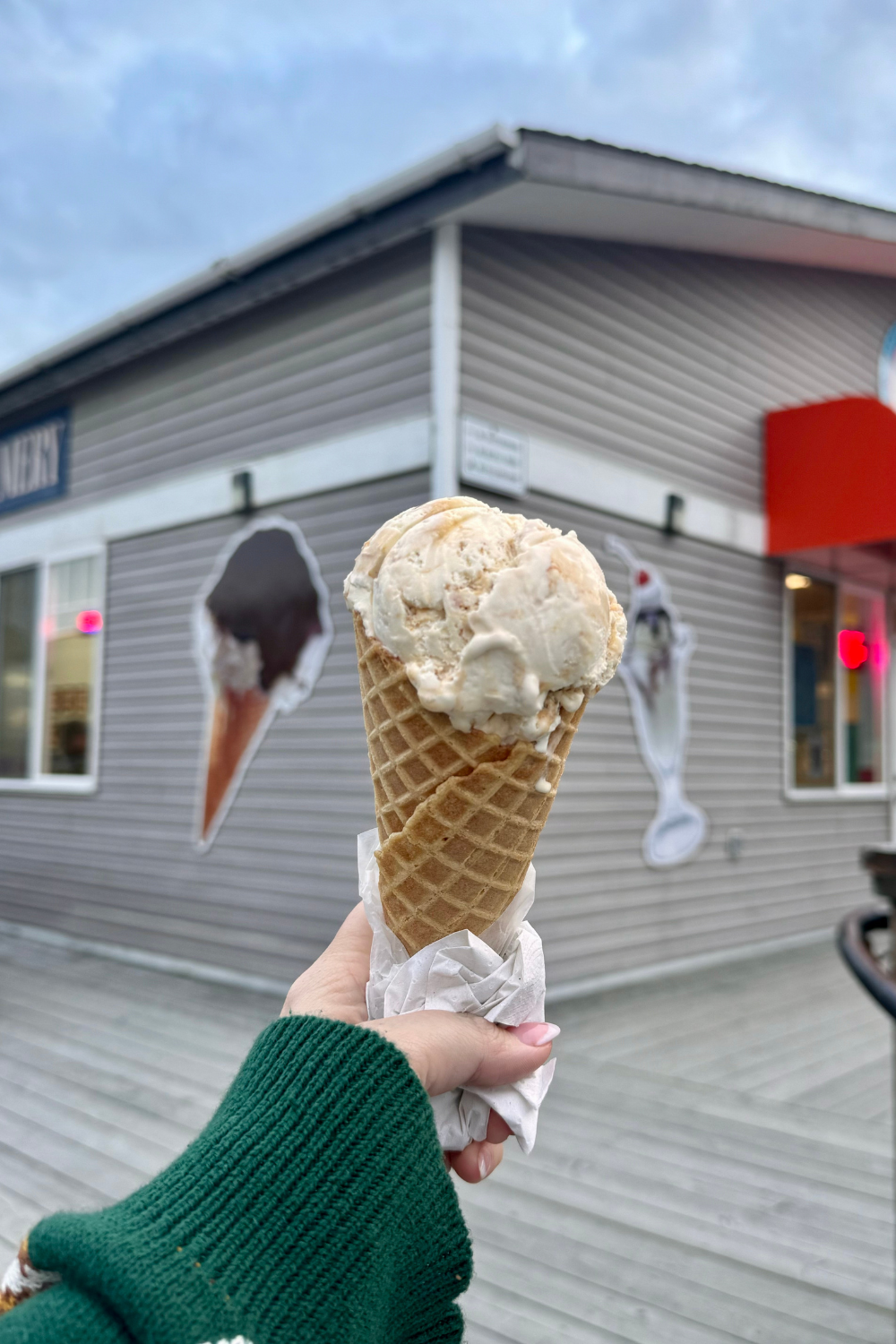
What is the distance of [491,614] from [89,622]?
7.57 meters

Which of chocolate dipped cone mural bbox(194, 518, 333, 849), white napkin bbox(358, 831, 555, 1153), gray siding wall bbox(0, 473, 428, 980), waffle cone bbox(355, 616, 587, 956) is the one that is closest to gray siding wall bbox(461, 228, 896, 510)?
gray siding wall bbox(0, 473, 428, 980)

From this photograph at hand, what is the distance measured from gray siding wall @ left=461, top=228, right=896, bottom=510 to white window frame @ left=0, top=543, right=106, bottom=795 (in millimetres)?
3827

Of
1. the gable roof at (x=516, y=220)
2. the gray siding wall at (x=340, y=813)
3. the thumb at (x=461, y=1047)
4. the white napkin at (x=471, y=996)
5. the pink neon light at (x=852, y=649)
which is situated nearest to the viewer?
the thumb at (x=461, y=1047)

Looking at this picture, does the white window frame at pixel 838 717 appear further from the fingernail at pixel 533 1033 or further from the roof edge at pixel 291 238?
A: the fingernail at pixel 533 1033

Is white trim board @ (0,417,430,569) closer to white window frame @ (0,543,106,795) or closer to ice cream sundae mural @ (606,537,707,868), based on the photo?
white window frame @ (0,543,106,795)

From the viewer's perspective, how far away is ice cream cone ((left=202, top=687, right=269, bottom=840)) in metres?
6.67

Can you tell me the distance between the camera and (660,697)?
6.96 m

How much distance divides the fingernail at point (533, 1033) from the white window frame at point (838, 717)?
7373mm

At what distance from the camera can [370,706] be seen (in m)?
1.41

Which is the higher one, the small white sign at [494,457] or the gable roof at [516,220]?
the gable roof at [516,220]

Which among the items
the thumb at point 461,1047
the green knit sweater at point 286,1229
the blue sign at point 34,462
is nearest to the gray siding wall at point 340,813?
the blue sign at point 34,462

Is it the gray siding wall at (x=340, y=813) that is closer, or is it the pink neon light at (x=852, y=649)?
the gray siding wall at (x=340, y=813)

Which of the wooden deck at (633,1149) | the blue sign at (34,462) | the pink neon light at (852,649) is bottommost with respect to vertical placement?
the wooden deck at (633,1149)

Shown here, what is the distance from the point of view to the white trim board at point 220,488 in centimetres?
583
